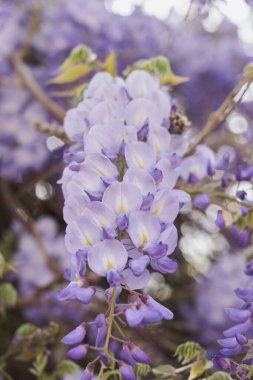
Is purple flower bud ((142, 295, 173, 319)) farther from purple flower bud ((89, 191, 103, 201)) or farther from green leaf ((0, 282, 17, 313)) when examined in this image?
green leaf ((0, 282, 17, 313))

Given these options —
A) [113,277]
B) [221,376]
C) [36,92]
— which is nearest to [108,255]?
[113,277]

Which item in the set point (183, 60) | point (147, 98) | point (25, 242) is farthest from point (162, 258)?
point (183, 60)

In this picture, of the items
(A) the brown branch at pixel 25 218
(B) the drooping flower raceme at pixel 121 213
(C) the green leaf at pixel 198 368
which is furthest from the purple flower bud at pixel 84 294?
(A) the brown branch at pixel 25 218

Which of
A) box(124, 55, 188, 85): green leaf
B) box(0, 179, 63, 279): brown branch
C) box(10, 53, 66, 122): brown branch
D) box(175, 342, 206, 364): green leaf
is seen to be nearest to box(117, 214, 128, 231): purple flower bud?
box(175, 342, 206, 364): green leaf

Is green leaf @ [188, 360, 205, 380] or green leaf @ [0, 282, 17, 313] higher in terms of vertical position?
green leaf @ [188, 360, 205, 380]

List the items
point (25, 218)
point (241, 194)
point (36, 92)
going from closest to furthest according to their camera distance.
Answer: point (241, 194)
point (36, 92)
point (25, 218)

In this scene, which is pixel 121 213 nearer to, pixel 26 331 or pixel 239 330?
pixel 239 330


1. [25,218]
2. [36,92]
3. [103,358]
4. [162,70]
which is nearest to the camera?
[103,358]
